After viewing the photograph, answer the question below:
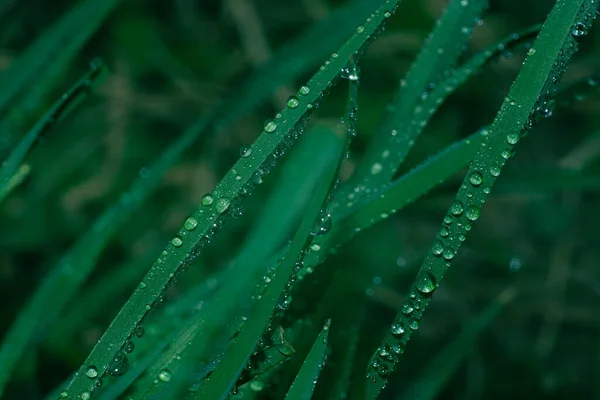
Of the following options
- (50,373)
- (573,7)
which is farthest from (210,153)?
(573,7)

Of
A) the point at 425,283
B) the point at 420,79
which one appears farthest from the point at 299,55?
the point at 425,283

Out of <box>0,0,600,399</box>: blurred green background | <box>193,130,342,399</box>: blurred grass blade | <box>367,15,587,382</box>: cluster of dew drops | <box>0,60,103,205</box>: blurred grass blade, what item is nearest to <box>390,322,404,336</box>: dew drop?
<box>367,15,587,382</box>: cluster of dew drops

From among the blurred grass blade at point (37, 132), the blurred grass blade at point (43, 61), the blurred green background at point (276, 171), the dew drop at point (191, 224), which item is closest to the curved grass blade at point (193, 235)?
the dew drop at point (191, 224)

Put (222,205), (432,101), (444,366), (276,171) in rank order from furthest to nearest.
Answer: (276,171) < (444,366) < (432,101) < (222,205)

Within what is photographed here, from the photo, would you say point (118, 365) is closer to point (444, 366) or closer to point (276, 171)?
→ point (444, 366)

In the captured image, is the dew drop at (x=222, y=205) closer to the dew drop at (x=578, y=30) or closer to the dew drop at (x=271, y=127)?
the dew drop at (x=271, y=127)

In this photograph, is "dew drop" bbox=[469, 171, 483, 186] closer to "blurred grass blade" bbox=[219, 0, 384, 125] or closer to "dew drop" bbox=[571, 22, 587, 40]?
"dew drop" bbox=[571, 22, 587, 40]
